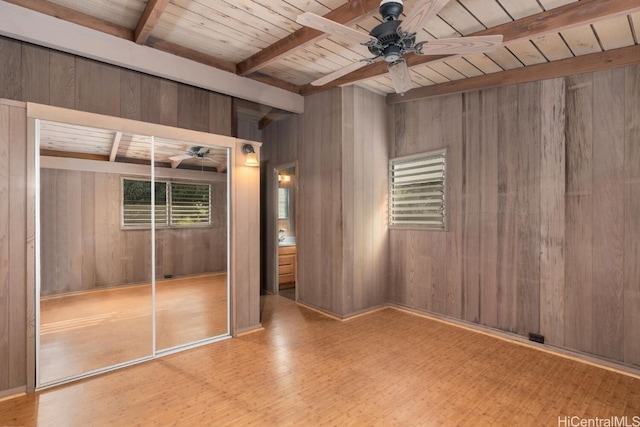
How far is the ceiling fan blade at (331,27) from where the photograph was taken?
73.1 inches

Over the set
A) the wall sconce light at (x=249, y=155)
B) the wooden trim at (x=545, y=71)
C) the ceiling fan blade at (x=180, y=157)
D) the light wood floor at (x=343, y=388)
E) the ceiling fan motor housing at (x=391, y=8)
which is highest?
the wooden trim at (x=545, y=71)

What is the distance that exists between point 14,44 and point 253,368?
349cm

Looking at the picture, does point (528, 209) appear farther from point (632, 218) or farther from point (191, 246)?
point (191, 246)

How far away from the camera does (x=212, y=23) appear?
2.92m

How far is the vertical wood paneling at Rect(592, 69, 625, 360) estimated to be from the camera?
9.68 feet

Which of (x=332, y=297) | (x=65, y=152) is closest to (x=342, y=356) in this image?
(x=332, y=297)

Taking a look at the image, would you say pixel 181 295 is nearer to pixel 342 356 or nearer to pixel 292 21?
pixel 342 356

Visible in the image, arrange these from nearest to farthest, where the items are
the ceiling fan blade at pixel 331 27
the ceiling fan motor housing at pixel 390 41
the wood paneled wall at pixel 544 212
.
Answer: the ceiling fan blade at pixel 331 27 < the ceiling fan motor housing at pixel 390 41 < the wood paneled wall at pixel 544 212

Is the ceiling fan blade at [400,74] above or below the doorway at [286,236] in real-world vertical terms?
above

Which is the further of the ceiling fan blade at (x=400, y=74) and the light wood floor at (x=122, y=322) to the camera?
the light wood floor at (x=122, y=322)

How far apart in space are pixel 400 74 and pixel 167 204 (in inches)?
102

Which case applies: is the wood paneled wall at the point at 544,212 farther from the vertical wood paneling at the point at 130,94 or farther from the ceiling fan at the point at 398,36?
the vertical wood paneling at the point at 130,94

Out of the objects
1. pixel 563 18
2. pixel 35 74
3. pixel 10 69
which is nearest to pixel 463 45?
pixel 563 18

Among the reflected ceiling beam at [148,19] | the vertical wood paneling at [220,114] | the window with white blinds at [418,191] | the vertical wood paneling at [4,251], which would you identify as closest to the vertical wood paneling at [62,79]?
the vertical wood paneling at [4,251]
